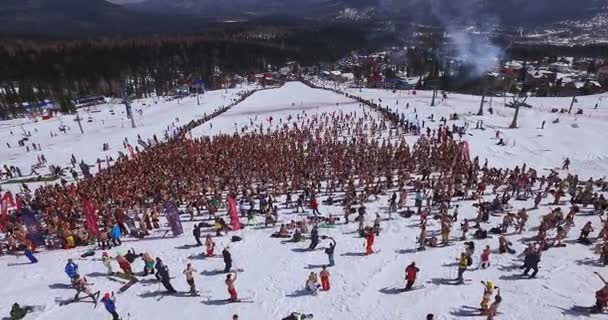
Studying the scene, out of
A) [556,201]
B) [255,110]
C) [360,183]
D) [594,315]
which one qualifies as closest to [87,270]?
[360,183]

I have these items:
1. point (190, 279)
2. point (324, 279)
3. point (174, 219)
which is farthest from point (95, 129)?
point (324, 279)

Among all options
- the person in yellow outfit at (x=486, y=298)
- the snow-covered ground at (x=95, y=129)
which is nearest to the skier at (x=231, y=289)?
the person in yellow outfit at (x=486, y=298)

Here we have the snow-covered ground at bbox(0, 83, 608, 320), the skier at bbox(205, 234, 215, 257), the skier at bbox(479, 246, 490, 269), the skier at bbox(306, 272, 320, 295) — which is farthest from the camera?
the skier at bbox(205, 234, 215, 257)

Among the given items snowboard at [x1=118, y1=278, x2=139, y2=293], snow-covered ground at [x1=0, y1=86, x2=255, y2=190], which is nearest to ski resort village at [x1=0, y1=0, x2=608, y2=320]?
snowboard at [x1=118, y1=278, x2=139, y2=293]

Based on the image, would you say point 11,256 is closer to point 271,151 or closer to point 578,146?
point 271,151

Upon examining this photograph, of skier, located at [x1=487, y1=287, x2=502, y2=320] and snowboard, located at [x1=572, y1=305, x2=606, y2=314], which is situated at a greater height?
skier, located at [x1=487, y1=287, x2=502, y2=320]

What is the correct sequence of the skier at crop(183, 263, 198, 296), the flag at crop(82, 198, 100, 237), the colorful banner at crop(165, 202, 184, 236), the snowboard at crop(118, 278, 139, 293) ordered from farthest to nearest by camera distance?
the colorful banner at crop(165, 202, 184, 236), the flag at crop(82, 198, 100, 237), the snowboard at crop(118, 278, 139, 293), the skier at crop(183, 263, 198, 296)

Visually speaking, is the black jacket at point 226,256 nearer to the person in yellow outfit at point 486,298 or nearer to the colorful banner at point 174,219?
the colorful banner at point 174,219

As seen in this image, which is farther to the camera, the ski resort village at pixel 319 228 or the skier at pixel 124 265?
the skier at pixel 124 265

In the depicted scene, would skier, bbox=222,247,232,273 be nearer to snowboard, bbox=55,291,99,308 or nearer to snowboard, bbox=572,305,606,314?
snowboard, bbox=55,291,99,308
